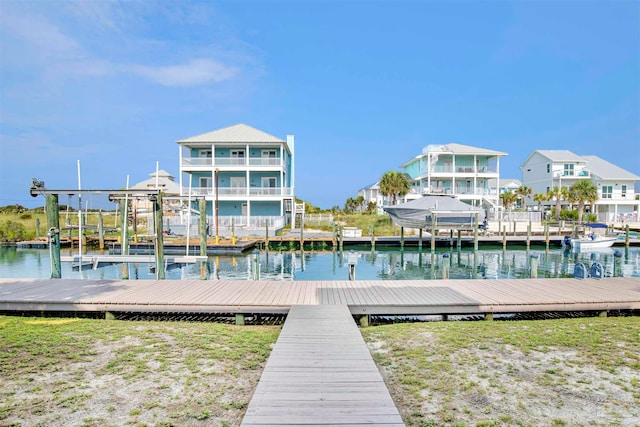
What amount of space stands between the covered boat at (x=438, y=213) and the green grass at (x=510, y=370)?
15.3m

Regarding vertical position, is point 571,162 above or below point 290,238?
above

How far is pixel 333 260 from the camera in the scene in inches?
970

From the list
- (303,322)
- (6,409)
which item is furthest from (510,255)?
(6,409)

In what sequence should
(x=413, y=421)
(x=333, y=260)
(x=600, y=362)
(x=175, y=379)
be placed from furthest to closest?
1. (x=333, y=260)
2. (x=600, y=362)
3. (x=175, y=379)
4. (x=413, y=421)

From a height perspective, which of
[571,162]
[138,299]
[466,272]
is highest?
[571,162]

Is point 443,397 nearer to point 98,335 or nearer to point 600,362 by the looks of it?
point 600,362

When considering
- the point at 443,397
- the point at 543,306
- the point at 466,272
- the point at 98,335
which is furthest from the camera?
the point at 466,272

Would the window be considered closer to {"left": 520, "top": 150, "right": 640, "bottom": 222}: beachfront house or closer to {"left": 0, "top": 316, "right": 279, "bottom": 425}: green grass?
{"left": 0, "top": 316, "right": 279, "bottom": 425}: green grass

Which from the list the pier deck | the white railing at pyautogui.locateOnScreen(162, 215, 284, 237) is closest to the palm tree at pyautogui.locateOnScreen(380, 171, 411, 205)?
the white railing at pyautogui.locateOnScreen(162, 215, 284, 237)

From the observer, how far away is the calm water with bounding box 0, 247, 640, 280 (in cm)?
1933

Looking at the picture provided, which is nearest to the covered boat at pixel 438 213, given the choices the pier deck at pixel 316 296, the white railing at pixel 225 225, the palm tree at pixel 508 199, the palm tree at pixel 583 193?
the pier deck at pixel 316 296

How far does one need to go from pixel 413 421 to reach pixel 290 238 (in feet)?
86.9

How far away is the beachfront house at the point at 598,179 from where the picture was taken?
158 feet

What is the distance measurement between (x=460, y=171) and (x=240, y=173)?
25.0m
